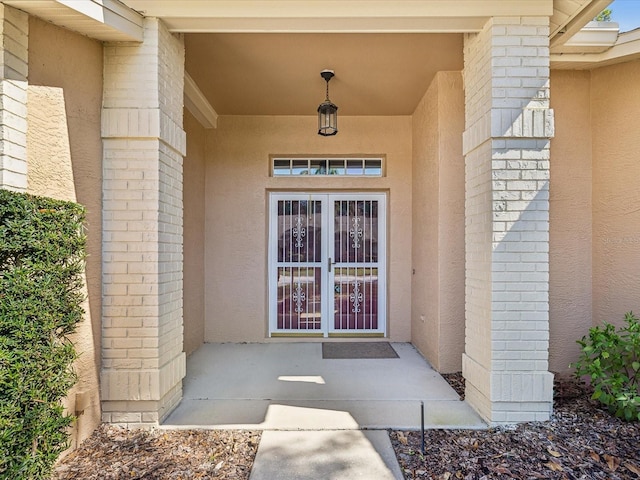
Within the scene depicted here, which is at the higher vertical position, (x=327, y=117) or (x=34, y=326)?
(x=327, y=117)

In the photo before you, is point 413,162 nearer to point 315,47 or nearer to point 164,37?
point 315,47

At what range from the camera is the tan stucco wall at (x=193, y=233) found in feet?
15.0

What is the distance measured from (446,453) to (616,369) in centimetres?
169

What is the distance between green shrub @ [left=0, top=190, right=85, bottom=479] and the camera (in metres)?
1.89

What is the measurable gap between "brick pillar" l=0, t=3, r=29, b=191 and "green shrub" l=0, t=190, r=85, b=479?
322 mm

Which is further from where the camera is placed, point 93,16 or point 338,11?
point 338,11

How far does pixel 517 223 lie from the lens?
2.85m

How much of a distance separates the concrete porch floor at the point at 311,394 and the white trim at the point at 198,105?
318 centimetres

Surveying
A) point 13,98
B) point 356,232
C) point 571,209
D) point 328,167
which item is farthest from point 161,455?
point 571,209

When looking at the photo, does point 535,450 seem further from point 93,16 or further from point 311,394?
point 93,16

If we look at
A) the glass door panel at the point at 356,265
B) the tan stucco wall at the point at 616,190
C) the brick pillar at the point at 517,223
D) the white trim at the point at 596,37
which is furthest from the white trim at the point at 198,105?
the tan stucco wall at the point at 616,190

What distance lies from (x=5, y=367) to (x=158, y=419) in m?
1.28

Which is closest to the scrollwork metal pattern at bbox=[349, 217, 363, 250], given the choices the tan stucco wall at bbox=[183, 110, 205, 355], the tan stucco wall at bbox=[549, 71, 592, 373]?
the tan stucco wall at bbox=[183, 110, 205, 355]

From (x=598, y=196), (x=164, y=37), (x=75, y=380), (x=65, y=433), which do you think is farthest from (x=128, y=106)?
(x=598, y=196)
